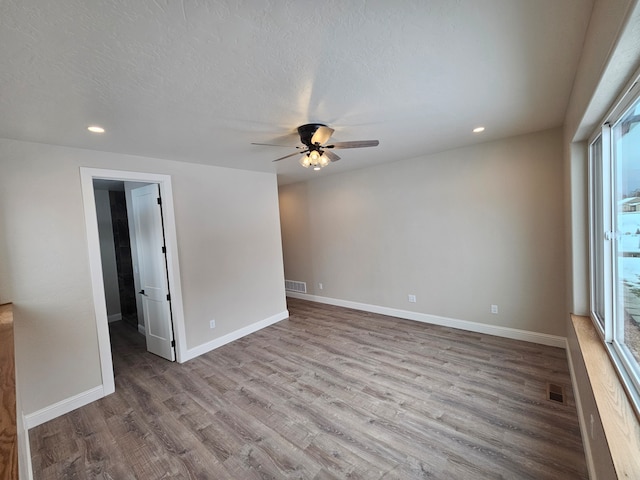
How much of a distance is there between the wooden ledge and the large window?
62 millimetres

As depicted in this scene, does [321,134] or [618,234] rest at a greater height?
[321,134]

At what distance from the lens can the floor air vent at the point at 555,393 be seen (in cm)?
236

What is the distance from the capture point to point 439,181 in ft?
13.0

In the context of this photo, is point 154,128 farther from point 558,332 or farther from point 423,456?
point 558,332

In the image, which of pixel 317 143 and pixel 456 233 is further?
pixel 456 233

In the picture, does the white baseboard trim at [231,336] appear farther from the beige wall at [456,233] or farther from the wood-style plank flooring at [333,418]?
the beige wall at [456,233]

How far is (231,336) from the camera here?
404cm

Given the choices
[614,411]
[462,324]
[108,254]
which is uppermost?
[108,254]

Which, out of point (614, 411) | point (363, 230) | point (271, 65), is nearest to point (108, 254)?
point (363, 230)

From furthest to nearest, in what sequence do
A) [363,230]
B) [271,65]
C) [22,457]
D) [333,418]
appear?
1. [363,230]
2. [333,418]
3. [271,65]
4. [22,457]

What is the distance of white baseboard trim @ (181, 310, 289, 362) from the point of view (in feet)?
11.8

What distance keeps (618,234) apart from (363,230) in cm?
330

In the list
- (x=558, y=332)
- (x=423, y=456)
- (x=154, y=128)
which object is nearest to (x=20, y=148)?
(x=154, y=128)

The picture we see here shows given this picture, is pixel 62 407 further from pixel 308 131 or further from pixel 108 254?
pixel 108 254
